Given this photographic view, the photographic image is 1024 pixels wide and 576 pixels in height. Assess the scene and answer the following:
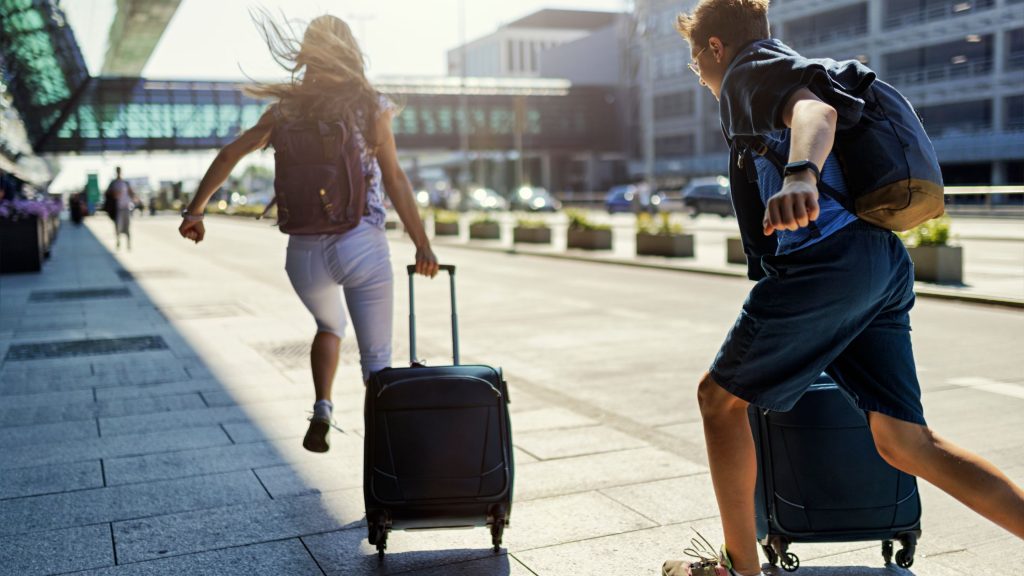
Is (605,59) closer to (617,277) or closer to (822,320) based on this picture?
(617,277)

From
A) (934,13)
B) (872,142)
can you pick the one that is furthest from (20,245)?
(934,13)

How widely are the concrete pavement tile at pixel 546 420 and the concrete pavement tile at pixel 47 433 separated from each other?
89.7 inches

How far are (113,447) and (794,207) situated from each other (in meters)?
4.24

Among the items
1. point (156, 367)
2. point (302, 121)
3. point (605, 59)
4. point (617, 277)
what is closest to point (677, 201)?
point (617, 277)

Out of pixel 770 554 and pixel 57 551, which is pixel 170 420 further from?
pixel 770 554

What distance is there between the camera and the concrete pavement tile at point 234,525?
388cm

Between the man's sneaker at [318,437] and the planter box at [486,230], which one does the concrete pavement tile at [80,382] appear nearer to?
the man's sneaker at [318,437]

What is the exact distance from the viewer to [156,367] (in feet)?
27.2

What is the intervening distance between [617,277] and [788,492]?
13.7 m

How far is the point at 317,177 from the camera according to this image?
14.6 ft

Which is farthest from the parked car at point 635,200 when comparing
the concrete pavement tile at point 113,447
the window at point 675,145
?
the concrete pavement tile at point 113,447

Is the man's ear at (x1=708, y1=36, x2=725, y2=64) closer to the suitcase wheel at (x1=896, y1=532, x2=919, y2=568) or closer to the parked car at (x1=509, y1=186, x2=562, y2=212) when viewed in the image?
the suitcase wheel at (x1=896, y1=532, x2=919, y2=568)

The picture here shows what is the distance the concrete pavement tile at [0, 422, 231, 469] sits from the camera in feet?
17.4

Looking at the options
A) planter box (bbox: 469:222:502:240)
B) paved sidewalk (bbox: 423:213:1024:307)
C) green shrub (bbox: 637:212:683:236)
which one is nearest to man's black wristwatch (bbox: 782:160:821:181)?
paved sidewalk (bbox: 423:213:1024:307)
